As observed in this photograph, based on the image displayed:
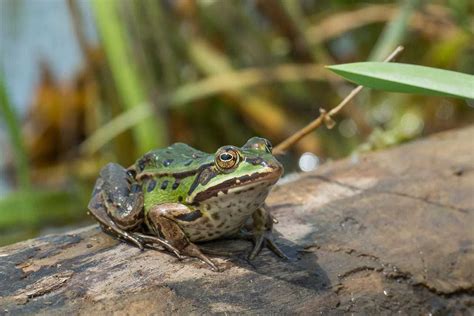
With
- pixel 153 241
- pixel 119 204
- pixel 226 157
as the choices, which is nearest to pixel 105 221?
pixel 119 204

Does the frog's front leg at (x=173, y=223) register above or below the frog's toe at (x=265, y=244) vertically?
above

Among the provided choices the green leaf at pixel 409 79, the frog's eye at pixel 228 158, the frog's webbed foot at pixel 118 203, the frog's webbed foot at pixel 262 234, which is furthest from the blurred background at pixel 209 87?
the green leaf at pixel 409 79

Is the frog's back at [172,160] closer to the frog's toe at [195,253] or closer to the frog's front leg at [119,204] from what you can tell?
the frog's front leg at [119,204]

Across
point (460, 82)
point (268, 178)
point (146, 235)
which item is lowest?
point (146, 235)

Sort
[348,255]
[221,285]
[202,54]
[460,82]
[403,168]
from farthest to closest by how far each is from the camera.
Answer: [202,54], [403,168], [348,255], [221,285], [460,82]

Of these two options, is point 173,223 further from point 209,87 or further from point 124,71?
point 209,87

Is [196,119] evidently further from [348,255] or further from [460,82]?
[460,82]

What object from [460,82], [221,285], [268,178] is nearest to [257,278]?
[221,285]

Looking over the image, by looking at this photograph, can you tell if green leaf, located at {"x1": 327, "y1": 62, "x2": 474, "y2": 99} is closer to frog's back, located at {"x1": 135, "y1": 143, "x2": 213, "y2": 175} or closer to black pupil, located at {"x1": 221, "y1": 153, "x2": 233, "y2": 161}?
black pupil, located at {"x1": 221, "y1": 153, "x2": 233, "y2": 161}
